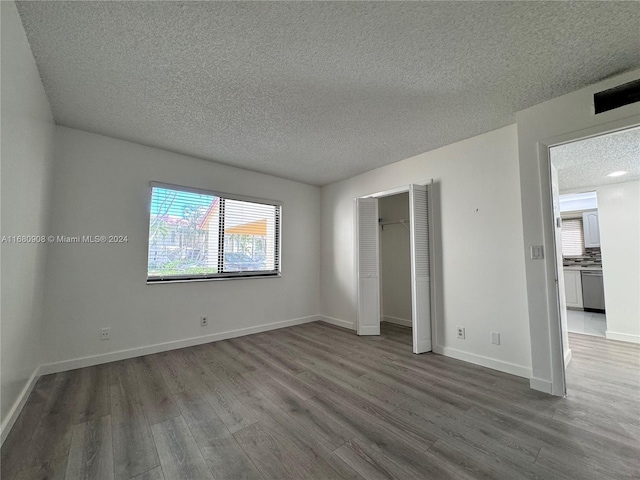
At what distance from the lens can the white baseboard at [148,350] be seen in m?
2.69

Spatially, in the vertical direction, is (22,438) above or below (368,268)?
below

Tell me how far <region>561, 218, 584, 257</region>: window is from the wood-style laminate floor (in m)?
4.28

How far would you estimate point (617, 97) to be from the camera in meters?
2.07

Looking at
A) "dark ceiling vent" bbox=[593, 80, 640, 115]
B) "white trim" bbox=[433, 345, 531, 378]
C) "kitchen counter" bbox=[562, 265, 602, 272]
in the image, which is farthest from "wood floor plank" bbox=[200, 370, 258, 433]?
"kitchen counter" bbox=[562, 265, 602, 272]

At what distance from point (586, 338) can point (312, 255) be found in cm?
448

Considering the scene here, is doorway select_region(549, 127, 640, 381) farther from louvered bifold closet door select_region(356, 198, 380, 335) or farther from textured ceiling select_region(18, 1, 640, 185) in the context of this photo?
louvered bifold closet door select_region(356, 198, 380, 335)

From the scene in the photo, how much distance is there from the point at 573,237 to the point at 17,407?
970cm

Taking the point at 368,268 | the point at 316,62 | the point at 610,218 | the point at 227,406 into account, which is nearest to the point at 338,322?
the point at 368,268

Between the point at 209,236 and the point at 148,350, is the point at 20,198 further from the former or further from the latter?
the point at 148,350

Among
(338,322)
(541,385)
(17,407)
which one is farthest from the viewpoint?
(338,322)

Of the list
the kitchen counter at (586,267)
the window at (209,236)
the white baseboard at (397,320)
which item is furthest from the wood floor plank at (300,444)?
the kitchen counter at (586,267)

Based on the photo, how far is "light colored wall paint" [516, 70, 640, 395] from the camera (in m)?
2.18

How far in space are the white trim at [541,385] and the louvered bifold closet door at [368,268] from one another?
6.56 feet

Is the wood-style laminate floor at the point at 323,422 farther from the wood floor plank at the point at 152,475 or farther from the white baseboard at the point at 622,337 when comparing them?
the white baseboard at the point at 622,337
